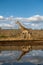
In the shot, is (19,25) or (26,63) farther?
(19,25)

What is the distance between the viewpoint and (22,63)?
11.3 meters

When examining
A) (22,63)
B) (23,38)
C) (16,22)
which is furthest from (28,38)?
(22,63)

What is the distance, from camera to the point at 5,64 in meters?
10.8

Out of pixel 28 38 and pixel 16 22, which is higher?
pixel 16 22

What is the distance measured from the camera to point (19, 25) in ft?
99.6

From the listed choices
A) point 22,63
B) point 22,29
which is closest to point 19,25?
point 22,29

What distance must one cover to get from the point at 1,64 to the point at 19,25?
771 inches

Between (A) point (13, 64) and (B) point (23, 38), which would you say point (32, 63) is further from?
(B) point (23, 38)

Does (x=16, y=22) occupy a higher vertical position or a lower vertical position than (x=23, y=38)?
higher

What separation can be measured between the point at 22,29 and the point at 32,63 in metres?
19.0

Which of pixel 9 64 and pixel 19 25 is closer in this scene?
pixel 9 64

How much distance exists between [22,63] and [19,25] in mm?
19218

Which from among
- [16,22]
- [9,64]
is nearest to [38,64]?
[9,64]

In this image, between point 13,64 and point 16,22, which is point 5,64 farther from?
point 16,22
